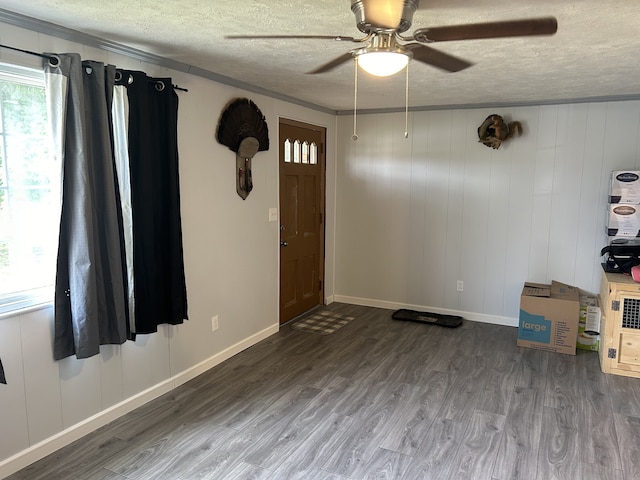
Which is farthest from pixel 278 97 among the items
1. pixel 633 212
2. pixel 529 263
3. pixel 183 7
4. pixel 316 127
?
pixel 633 212

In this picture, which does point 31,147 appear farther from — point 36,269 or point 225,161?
point 225,161

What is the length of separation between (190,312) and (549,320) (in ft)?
10.2

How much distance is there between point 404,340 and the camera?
175 inches

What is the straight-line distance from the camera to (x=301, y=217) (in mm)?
5047

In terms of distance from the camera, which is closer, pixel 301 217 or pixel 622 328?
pixel 622 328

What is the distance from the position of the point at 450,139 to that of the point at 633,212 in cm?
182

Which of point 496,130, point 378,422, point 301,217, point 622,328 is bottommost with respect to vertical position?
point 378,422

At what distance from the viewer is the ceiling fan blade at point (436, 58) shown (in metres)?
2.04

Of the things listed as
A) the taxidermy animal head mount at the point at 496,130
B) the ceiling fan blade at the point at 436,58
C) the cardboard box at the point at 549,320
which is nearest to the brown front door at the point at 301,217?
the taxidermy animal head mount at the point at 496,130

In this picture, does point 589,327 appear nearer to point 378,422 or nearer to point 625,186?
point 625,186

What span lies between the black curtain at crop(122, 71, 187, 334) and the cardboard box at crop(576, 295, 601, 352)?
3481 millimetres

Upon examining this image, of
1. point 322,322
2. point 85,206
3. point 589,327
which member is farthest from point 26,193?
point 589,327

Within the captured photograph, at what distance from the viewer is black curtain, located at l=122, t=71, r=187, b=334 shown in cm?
286

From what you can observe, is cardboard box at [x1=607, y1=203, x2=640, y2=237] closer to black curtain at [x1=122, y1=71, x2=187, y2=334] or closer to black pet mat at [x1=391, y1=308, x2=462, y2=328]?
black pet mat at [x1=391, y1=308, x2=462, y2=328]
